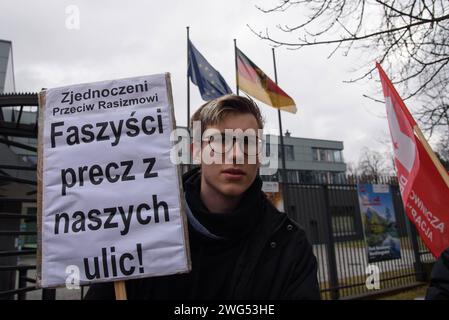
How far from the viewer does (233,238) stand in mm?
1943

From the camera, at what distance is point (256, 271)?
1.85 m

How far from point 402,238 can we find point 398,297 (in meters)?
1.77

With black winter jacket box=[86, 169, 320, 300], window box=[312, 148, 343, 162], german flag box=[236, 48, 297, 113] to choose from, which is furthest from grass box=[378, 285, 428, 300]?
window box=[312, 148, 343, 162]

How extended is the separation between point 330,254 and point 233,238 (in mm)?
6485

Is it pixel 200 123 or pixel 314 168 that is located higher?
pixel 314 168

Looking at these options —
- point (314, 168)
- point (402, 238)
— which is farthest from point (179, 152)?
point (314, 168)

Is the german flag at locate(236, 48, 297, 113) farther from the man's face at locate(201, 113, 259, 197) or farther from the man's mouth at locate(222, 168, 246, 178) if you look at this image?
the man's mouth at locate(222, 168, 246, 178)

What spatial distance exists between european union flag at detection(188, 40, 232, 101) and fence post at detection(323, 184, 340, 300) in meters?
3.89

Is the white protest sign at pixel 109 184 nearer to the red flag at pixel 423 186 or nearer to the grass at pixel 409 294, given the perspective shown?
the red flag at pixel 423 186

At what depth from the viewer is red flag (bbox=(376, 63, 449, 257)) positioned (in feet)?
8.68

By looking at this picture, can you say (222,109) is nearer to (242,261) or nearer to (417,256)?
(242,261)

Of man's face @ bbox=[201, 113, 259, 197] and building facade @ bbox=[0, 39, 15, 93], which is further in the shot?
building facade @ bbox=[0, 39, 15, 93]
